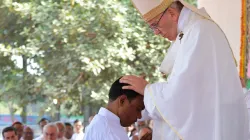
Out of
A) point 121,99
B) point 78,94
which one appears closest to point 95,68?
point 78,94

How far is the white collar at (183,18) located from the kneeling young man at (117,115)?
45 cm

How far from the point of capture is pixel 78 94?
1295 centimetres

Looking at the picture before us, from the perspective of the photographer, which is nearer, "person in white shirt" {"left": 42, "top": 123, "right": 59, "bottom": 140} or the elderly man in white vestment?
the elderly man in white vestment

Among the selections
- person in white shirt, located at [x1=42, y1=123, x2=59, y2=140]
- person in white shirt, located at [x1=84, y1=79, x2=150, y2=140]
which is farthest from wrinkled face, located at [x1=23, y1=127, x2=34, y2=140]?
person in white shirt, located at [x1=84, y1=79, x2=150, y2=140]

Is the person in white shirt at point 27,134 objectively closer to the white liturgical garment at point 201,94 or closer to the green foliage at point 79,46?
the green foliage at point 79,46

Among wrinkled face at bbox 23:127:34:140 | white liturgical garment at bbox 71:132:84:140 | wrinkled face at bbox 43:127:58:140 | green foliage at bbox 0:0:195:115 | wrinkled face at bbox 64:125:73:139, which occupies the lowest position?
white liturgical garment at bbox 71:132:84:140

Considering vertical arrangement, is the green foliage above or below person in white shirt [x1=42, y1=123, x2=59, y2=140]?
above

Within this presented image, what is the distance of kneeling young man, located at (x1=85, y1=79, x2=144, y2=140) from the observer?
143 inches

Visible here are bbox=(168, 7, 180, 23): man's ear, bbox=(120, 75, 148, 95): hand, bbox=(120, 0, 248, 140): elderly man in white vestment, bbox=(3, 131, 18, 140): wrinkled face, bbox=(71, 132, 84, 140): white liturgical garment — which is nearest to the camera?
bbox=(120, 0, 248, 140): elderly man in white vestment

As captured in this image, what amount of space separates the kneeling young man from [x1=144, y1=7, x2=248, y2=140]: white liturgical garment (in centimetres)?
18

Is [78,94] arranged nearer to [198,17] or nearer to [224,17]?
[224,17]

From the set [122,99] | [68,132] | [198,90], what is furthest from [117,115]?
[68,132]

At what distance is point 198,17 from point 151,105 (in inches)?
23.7

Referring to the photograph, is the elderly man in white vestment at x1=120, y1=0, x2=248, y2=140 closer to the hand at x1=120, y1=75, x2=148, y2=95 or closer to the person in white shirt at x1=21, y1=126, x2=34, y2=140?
the hand at x1=120, y1=75, x2=148, y2=95
